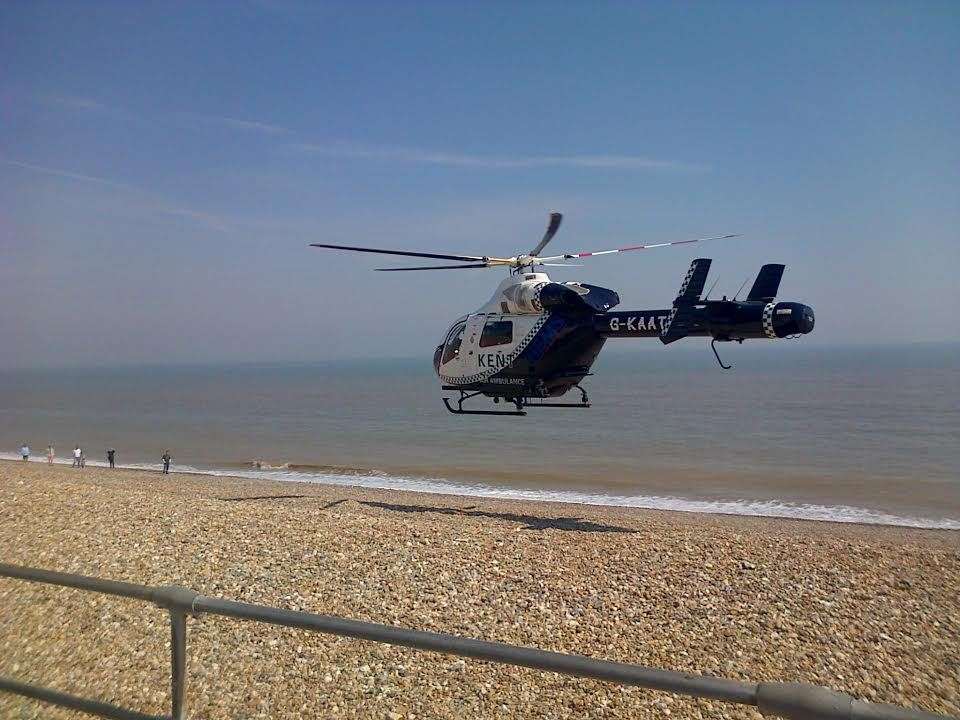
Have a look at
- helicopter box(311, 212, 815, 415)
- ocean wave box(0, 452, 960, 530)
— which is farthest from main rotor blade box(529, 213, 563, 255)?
ocean wave box(0, 452, 960, 530)

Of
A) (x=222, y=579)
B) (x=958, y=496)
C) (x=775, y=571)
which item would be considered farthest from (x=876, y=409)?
(x=222, y=579)

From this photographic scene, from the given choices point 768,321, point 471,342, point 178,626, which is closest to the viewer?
point 178,626

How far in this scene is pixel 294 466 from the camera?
118 ft

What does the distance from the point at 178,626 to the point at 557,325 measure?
14.1 m

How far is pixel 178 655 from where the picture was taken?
2.71 metres

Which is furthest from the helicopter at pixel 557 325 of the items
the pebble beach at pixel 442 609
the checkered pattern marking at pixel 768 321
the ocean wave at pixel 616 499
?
the ocean wave at pixel 616 499

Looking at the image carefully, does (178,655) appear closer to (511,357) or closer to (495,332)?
(511,357)

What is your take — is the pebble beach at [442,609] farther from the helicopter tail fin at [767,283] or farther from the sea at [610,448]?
the sea at [610,448]

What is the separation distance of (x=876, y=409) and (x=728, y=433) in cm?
2110

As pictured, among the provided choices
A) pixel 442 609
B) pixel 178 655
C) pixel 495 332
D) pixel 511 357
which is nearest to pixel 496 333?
pixel 495 332

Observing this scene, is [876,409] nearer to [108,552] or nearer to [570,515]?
[570,515]

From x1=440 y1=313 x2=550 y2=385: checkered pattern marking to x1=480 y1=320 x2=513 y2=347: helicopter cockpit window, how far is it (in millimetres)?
321

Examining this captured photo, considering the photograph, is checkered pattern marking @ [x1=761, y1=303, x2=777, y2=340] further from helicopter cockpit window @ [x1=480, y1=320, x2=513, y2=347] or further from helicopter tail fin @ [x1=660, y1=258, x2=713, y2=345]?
helicopter cockpit window @ [x1=480, y1=320, x2=513, y2=347]

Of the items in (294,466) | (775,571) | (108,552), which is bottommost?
(294,466)
